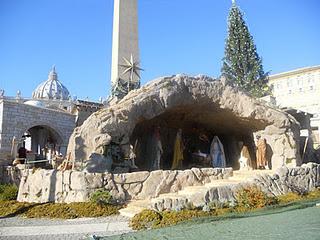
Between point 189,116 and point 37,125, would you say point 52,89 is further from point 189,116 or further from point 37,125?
point 189,116

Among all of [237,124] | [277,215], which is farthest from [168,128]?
[277,215]

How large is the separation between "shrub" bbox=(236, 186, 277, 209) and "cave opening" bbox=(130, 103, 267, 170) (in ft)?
20.4

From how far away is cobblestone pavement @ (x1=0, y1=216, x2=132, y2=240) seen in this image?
7.94 metres

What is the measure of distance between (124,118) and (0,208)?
19.4 feet

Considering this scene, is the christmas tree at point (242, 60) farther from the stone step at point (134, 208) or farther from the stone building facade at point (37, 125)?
the stone step at point (134, 208)

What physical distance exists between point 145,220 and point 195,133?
1267cm

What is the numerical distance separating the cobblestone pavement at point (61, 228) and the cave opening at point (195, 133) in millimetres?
7389

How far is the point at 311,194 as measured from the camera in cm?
1418

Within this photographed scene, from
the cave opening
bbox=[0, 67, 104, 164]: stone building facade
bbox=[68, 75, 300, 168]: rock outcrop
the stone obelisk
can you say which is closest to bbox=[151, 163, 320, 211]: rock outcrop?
bbox=[68, 75, 300, 168]: rock outcrop

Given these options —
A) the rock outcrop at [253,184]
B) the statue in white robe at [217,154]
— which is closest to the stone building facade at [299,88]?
the statue in white robe at [217,154]

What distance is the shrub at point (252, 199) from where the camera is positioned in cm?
1130

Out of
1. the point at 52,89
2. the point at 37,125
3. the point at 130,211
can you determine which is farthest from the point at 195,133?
the point at 52,89

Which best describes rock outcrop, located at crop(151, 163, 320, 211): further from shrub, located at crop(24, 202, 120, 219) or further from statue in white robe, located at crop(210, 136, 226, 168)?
statue in white robe, located at crop(210, 136, 226, 168)

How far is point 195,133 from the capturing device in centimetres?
2114
